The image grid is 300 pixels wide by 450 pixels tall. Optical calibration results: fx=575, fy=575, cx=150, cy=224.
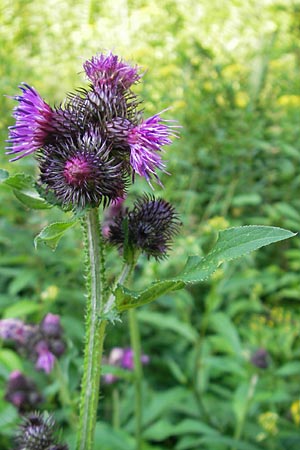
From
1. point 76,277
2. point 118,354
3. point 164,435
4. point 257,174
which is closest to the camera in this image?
point 164,435

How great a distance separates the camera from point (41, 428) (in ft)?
4.97

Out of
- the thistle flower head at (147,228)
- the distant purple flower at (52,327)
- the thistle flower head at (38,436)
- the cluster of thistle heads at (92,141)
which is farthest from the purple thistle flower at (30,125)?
the distant purple flower at (52,327)

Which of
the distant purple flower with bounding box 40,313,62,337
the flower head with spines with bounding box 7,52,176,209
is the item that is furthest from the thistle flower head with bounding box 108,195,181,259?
the distant purple flower with bounding box 40,313,62,337

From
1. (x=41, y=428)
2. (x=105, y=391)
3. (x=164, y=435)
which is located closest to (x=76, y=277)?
(x=105, y=391)

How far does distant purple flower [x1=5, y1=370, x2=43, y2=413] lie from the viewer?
7.91ft

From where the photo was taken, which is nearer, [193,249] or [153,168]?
[153,168]

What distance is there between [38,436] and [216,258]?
26.6 inches

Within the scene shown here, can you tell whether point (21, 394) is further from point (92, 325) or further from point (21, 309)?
point (92, 325)

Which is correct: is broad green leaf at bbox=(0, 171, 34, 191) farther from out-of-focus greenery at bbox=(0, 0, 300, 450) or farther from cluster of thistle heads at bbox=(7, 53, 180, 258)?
out-of-focus greenery at bbox=(0, 0, 300, 450)

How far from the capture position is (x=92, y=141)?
1.29 m

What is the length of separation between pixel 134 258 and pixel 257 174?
3156mm

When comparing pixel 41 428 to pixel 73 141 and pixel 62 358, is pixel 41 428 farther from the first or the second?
pixel 62 358

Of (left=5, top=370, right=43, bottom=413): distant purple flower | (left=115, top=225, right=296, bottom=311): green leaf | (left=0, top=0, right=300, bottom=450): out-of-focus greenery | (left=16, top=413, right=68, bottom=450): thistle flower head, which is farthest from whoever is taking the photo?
(left=0, top=0, right=300, bottom=450): out-of-focus greenery

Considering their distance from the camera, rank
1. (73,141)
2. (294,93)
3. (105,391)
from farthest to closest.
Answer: (294,93), (105,391), (73,141)
